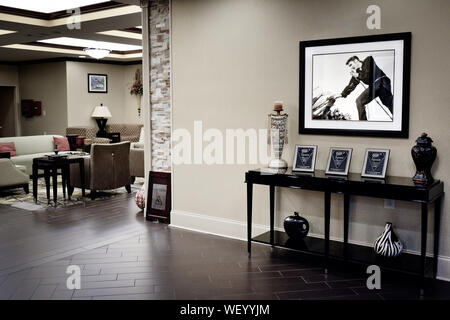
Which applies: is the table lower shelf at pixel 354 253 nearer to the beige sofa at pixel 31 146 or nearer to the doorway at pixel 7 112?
the beige sofa at pixel 31 146

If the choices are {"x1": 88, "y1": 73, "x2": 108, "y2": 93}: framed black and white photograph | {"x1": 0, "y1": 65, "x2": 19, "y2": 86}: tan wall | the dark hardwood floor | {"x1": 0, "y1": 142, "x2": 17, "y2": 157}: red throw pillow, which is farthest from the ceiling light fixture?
{"x1": 0, "y1": 65, "x2": 19, "y2": 86}: tan wall

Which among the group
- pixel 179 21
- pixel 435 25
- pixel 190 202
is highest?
pixel 179 21

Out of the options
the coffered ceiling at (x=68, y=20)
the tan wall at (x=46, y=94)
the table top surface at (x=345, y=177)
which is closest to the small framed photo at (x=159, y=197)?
the table top surface at (x=345, y=177)

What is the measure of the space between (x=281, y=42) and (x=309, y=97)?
63 cm

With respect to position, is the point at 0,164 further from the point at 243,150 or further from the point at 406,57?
the point at 406,57

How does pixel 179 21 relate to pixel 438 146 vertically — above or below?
above

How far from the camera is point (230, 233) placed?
495 centimetres

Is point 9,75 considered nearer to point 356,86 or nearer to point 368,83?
point 356,86

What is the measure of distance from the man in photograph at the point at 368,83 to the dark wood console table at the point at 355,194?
2.15ft

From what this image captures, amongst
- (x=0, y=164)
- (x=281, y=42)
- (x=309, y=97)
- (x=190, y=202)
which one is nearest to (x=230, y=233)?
(x=190, y=202)

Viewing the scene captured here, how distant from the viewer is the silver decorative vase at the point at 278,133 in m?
4.30

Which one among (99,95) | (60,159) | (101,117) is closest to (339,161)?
(60,159)

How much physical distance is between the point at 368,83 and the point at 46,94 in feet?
33.3
